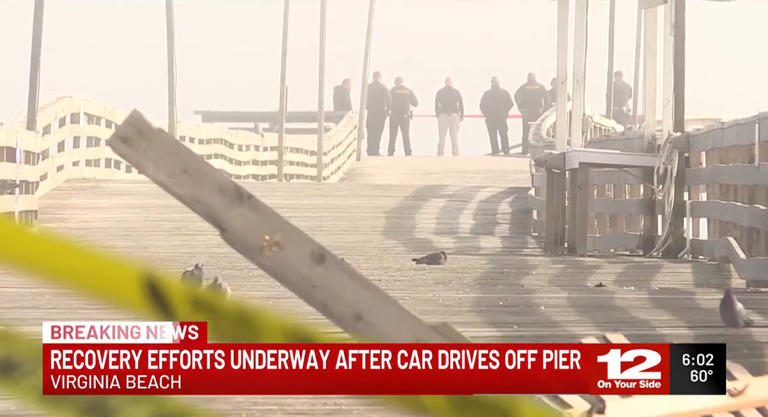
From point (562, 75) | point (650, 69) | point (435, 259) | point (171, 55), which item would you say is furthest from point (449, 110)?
point (435, 259)

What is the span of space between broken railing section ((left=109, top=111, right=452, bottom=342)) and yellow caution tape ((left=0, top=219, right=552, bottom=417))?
27 centimetres

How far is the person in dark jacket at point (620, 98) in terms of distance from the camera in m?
31.8

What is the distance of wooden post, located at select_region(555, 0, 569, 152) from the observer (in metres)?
12.6

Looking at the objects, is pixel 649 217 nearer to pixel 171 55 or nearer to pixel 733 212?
pixel 733 212

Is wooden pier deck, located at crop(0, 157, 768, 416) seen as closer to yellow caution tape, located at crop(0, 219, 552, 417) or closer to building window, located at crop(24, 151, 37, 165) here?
yellow caution tape, located at crop(0, 219, 552, 417)

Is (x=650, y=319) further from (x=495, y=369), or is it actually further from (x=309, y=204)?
(x=309, y=204)

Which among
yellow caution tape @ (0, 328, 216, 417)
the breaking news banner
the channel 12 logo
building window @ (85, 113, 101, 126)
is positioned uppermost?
building window @ (85, 113, 101, 126)

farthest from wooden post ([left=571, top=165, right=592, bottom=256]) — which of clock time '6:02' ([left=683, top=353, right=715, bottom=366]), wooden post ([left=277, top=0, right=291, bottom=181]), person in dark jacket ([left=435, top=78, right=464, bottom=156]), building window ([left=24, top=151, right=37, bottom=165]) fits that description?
person in dark jacket ([left=435, top=78, right=464, bottom=156])

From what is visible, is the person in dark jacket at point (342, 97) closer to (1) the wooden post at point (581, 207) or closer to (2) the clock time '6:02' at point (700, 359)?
(1) the wooden post at point (581, 207)

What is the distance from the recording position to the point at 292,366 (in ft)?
5.71

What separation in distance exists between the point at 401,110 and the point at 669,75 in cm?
2176

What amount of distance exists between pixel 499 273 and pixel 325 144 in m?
20.1

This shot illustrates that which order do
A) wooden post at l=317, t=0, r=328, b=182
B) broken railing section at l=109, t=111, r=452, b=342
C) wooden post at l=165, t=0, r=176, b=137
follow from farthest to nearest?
wooden post at l=317, t=0, r=328, b=182 < wooden post at l=165, t=0, r=176, b=137 < broken railing section at l=109, t=111, r=452, b=342

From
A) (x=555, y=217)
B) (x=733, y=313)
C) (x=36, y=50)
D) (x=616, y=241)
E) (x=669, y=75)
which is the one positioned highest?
(x=36, y=50)
